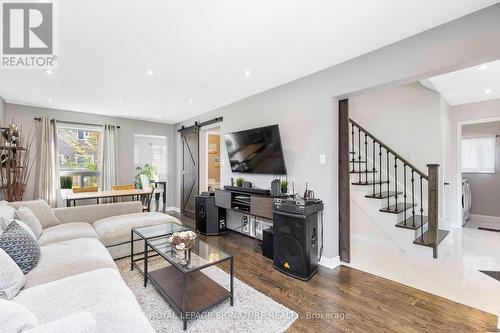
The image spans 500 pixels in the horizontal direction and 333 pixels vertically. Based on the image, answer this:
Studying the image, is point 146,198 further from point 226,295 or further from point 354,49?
point 354,49

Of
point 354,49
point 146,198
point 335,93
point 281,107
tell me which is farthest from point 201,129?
point 354,49

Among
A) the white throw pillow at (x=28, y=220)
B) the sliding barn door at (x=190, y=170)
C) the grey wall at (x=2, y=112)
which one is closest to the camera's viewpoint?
the white throw pillow at (x=28, y=220)

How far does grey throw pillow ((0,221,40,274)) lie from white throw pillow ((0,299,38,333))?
3.61 feet

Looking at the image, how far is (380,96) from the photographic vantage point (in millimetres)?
4305

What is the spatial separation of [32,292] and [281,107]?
10.6 ft

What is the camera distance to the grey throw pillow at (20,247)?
1633mm

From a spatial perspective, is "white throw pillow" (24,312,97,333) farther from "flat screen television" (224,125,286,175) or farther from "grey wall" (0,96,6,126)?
"grey wall" (0,96,6,126)

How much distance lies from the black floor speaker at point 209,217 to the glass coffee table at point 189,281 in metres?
1.76

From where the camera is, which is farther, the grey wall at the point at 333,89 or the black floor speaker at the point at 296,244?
the black floor speaker at the point at 296,244

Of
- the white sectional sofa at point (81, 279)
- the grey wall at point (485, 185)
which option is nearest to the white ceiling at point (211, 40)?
the white sectional sofa at point (81, 279)

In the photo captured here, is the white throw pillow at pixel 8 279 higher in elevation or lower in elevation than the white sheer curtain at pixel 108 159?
lower

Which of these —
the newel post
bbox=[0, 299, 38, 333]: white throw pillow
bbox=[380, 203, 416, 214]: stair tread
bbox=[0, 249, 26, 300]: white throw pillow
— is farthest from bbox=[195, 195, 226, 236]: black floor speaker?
bbox=[0, 299, 38, 333]: white throw pillow

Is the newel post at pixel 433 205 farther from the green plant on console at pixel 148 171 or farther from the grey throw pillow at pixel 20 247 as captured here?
the green plant on console at pixel 148 171
